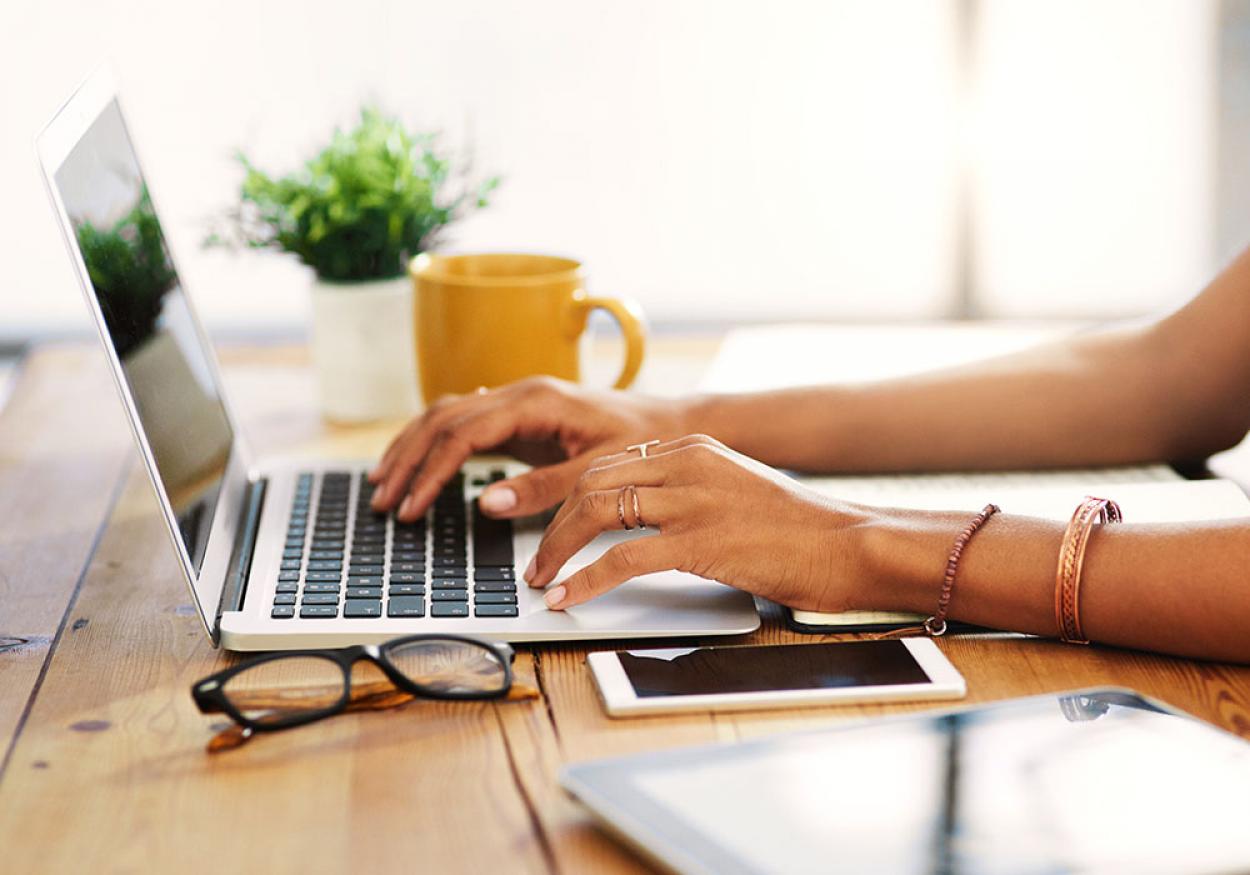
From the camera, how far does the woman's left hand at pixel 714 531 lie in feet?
2.63

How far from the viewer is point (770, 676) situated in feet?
2.40

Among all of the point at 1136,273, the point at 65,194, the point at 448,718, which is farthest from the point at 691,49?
the point at 448,718

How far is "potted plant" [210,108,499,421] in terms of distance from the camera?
1250 mm

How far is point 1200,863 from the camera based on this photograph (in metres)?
0.53

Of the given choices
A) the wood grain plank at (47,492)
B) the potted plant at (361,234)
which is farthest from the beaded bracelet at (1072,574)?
the potted plant at (361,234)

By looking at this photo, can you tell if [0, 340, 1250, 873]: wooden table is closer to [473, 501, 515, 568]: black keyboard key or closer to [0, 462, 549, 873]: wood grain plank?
[0, 462, 549, 873]: wood grain plank

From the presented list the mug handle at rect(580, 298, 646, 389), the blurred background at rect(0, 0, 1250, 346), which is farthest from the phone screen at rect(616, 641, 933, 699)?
the blurred background at rect(0, 0, 1250, 346)

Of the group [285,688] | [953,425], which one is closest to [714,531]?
[285,688]

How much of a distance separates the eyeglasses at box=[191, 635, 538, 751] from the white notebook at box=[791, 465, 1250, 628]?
192 mm

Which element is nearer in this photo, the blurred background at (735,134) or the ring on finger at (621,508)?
the ring on finger at (621,508)

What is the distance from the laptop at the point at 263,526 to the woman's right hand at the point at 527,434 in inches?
1.0

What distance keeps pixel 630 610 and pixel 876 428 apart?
1.15 ft

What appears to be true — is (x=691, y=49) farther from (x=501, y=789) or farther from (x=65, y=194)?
(x=501, y=789)

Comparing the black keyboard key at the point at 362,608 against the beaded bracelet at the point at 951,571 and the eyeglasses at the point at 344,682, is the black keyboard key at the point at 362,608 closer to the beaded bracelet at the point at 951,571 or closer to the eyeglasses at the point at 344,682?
the eyeglasses at the point at 344,682
